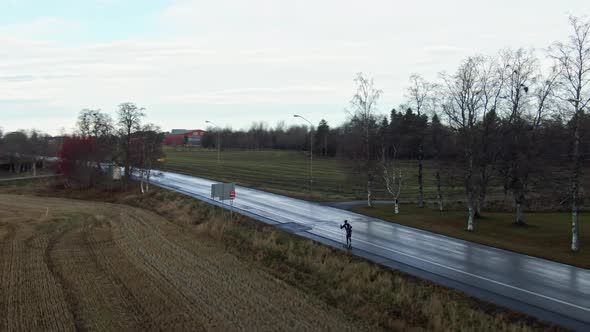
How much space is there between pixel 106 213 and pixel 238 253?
2111 centimetres

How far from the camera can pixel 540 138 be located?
97.0 feet

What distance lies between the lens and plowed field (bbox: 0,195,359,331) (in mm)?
13312

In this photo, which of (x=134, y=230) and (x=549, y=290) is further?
(x=134, y=230)

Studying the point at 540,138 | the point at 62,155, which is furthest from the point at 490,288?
the point at 62,155

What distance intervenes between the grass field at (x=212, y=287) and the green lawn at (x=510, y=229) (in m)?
9.49

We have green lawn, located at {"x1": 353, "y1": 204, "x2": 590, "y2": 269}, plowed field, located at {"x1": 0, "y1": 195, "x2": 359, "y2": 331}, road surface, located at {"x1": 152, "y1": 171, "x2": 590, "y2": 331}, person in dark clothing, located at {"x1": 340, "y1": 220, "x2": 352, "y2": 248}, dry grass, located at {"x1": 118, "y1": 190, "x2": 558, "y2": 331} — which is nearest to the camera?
plowed field, located at {"x1": 0, "y1": 195, "x2": 359, "y2": 331}

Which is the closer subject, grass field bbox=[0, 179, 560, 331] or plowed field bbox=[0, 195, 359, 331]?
plowed field bbox=[0, 195, 359, 331]

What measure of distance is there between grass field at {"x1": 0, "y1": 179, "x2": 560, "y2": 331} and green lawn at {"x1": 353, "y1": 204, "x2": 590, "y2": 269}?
949cm

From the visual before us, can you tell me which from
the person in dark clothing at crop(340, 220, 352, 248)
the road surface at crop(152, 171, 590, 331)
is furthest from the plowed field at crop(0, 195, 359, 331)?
the road surface at crop(152, 171, 590, 331)

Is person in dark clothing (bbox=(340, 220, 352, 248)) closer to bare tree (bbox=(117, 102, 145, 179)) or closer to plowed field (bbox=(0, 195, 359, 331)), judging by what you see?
plowed field (bbox=(0, 195, 359, 331))

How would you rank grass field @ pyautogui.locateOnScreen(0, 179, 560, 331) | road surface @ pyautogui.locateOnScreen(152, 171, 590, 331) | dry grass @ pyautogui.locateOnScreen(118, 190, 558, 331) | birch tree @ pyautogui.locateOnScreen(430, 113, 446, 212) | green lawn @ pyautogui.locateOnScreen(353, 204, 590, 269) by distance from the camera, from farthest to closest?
birch tree @ pyautogui.locateOnScreen(430, 113, 446, 212)
green lawn @ pyautogui.locateOnScreen(353, 204, 590, 269)
road surface @ pyautogui.locateOnScreen(152, 171, 590, 331)
dry grass @ pyautogui.locateOnScreen(118, 190, 558, 331)
grass field @ pyautogui.locateOnScreen(0, 179, 560, 331)

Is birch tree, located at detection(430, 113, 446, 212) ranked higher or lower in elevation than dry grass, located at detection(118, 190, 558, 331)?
higher

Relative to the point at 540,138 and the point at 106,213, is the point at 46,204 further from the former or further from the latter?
the point at 540,138

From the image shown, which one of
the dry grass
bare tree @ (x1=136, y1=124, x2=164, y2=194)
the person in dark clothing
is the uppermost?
bare tree @ (x1=136, y1=124, x2=164, y2=194)
